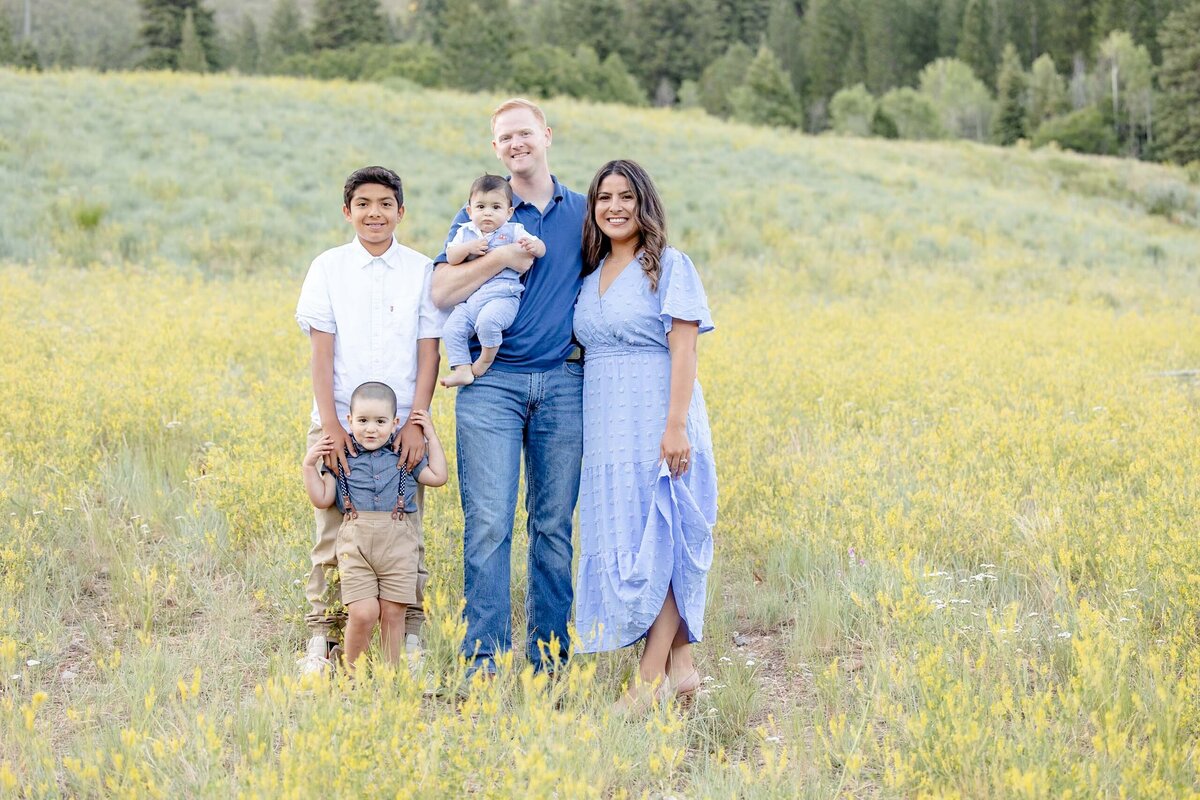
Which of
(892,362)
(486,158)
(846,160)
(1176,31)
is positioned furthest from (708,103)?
(892,362)

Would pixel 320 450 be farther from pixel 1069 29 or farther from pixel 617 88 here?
pixel 1069 29

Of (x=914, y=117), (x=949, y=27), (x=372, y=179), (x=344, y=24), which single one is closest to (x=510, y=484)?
(x=372, y=179)

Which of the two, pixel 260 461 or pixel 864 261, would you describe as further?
pixel 864 261

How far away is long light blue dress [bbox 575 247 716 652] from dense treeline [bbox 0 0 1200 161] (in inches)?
1536

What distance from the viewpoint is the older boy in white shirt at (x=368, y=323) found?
12.8 feet

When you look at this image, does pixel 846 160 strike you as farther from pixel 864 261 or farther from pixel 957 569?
pixel 957 569

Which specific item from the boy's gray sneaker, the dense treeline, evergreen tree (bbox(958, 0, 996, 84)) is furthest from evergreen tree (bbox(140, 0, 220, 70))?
evergreen tree (bbox(958, 0, 996, 84))

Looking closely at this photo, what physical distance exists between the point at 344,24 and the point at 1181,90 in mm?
47829

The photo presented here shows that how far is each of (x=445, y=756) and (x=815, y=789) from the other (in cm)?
111

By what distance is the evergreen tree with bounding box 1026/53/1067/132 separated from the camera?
202 feet

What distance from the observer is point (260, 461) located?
5.43m

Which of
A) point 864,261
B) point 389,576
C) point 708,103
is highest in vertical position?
point 708,103

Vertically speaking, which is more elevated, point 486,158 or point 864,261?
point 486,158

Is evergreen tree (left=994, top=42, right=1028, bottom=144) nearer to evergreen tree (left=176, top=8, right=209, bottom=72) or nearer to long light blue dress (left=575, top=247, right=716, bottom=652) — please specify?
evergreen tree (left=176, top=8, right=209, bottom=72)
